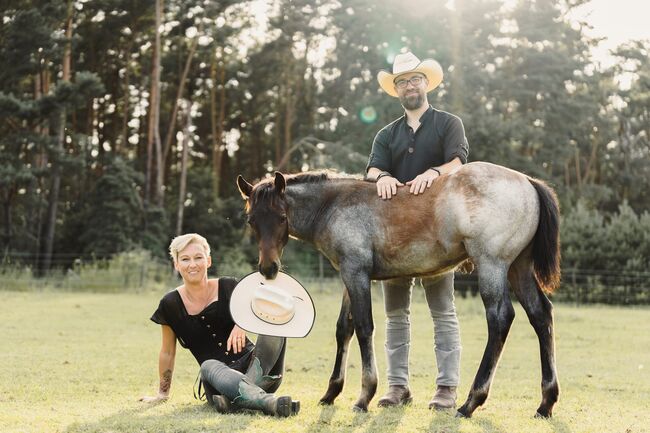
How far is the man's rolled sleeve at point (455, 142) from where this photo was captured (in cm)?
589

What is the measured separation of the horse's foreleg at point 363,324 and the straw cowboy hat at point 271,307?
1.04 ft

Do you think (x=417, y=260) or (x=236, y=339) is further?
(x=236, y=339)

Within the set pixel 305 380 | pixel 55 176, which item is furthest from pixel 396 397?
pixel 55 176

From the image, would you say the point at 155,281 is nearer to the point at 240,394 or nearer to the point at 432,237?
the point at 240,394

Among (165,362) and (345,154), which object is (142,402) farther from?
(345,154)

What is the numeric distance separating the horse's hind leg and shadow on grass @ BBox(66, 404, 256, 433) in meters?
1.91

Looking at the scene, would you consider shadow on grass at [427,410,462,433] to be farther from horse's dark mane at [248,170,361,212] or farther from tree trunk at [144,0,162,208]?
→ tree trunk at [144,0,162,208]

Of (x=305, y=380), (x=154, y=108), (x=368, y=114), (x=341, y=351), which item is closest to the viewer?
(x=341, y=351)

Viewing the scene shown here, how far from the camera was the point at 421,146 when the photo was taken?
6.09 metres

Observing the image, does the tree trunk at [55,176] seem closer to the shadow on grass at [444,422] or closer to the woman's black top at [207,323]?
the woman's black top at [207,323]

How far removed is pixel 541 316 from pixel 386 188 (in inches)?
53.0

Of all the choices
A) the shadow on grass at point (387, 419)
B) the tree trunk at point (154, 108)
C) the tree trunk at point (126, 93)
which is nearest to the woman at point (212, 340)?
the shadow on grass at point (387, 419)

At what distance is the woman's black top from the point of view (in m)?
5.89

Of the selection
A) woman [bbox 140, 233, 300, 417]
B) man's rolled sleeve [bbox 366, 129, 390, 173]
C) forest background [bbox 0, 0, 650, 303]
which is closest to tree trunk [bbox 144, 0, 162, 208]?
forest background [bbox 0, 0, 650, 303]
